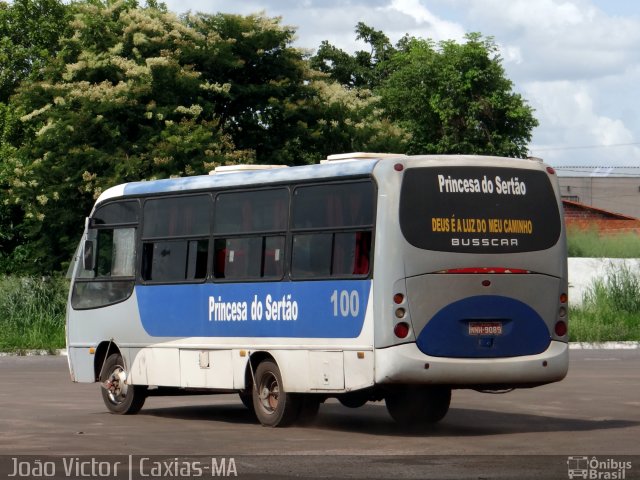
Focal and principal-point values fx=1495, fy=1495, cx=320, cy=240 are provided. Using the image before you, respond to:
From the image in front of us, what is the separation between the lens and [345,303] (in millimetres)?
15141

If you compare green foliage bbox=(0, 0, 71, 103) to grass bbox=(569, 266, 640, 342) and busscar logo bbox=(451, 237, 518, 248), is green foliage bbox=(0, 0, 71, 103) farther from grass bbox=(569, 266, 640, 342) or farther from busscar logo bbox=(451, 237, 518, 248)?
busscar logo bbox=(451, 237, 518, 248)

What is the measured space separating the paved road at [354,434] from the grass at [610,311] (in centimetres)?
1407

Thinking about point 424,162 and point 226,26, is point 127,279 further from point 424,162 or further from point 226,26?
point 226,26

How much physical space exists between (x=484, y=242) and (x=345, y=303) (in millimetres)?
1535

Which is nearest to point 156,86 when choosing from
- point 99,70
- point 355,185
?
point 99,70

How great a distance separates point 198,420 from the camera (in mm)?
17391

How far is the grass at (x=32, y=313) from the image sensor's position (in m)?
34.8

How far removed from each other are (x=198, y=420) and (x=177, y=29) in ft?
97.5

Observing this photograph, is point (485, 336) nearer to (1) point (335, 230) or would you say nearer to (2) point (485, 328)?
(2) point (485, 328)

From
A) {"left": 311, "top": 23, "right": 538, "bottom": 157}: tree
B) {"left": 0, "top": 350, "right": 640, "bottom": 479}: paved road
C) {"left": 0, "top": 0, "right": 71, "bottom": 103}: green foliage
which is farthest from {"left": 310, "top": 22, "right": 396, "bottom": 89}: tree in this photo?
{"left": 0, "top": 350, "right": 640, "bottom": 479}: paved road

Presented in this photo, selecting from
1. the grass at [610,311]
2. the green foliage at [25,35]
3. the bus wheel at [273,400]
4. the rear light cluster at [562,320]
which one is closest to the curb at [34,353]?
the grass at [610,311]

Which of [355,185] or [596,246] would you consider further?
[596,246]

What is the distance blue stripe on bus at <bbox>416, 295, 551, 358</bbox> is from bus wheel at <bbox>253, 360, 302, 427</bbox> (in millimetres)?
1893

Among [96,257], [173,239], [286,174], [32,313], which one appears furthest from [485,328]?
[32,313]
